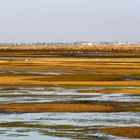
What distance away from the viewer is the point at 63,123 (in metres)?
23.2

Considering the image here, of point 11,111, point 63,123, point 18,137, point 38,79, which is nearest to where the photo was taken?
point 18,137

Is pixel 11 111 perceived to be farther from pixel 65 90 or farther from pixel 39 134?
pixel 65 90

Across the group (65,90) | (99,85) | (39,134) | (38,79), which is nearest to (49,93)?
(65,90)

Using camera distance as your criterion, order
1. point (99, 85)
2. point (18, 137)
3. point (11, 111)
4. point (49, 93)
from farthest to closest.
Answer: point (99, 85) → point (49, 93) → point (11, 111) → point (18, 137)

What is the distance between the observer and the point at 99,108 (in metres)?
27.9

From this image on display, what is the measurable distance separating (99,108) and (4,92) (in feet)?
31.1

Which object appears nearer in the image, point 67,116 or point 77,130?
point 77,130

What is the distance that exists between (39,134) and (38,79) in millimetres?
24817

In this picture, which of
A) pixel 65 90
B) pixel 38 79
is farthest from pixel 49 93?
pixel 38 79

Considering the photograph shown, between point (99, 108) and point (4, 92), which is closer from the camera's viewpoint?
point (99, 108)

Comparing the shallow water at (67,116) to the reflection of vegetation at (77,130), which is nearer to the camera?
the reflection of vegetation at (77,130)

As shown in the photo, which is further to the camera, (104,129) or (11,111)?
(11,111)

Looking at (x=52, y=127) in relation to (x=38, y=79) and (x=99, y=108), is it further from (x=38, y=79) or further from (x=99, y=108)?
(x=38, y=79)

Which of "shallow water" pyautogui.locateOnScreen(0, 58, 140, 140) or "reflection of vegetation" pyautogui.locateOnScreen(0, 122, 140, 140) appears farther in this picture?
"shallow water" pyautogui.locateOnScreen(0, 58, 140, 140)
